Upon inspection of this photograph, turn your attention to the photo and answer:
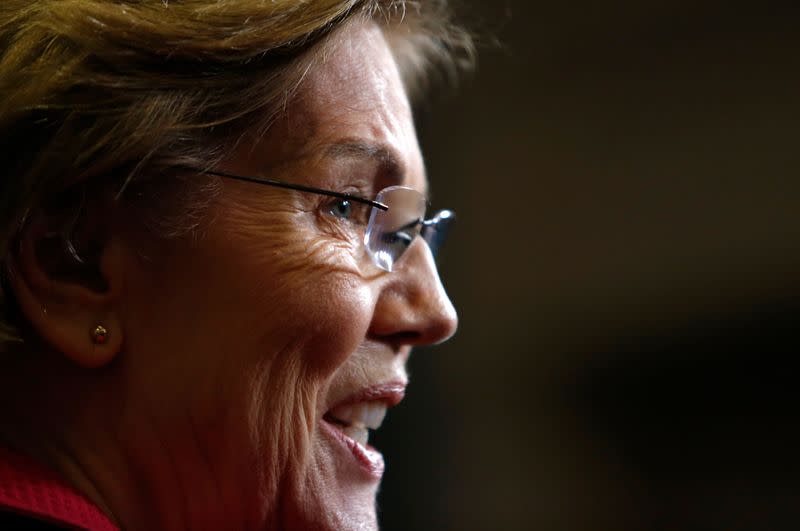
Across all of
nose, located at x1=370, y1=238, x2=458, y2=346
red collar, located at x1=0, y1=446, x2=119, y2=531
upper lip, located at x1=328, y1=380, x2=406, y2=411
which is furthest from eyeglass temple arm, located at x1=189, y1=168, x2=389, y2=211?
red collar, located at x1=0, y1=446, x2=119, y2=531

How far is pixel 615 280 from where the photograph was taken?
3.48m

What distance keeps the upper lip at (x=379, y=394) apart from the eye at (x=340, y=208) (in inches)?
9.7

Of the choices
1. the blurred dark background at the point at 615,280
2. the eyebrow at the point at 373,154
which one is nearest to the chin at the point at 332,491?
the eyebrow at the point at 373,154

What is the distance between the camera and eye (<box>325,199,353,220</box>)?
122 centimetres

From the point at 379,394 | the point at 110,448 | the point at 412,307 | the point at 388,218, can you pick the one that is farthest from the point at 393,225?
the point at 110,448

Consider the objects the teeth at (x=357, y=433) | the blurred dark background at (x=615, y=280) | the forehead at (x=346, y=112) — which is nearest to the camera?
the forehead at (x=346, y=112)

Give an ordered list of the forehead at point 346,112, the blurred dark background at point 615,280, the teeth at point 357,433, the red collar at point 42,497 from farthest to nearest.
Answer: the blurred dark background at point 615,280
the teeth at point 357,433
the forehead at point 346,112
the red collar at point 42,497

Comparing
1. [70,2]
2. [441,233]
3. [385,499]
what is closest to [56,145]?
[70,2]

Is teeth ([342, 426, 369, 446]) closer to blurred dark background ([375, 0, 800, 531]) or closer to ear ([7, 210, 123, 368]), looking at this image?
ear ([7, 210, 123, 368])

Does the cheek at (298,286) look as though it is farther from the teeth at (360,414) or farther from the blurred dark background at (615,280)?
the blurred dark background at (615,280)

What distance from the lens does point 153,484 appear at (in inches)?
45.9

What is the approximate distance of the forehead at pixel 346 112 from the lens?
119cm

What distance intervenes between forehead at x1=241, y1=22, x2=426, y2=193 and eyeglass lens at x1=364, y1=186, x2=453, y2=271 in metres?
0.03

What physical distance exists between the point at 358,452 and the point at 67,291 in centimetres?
44
